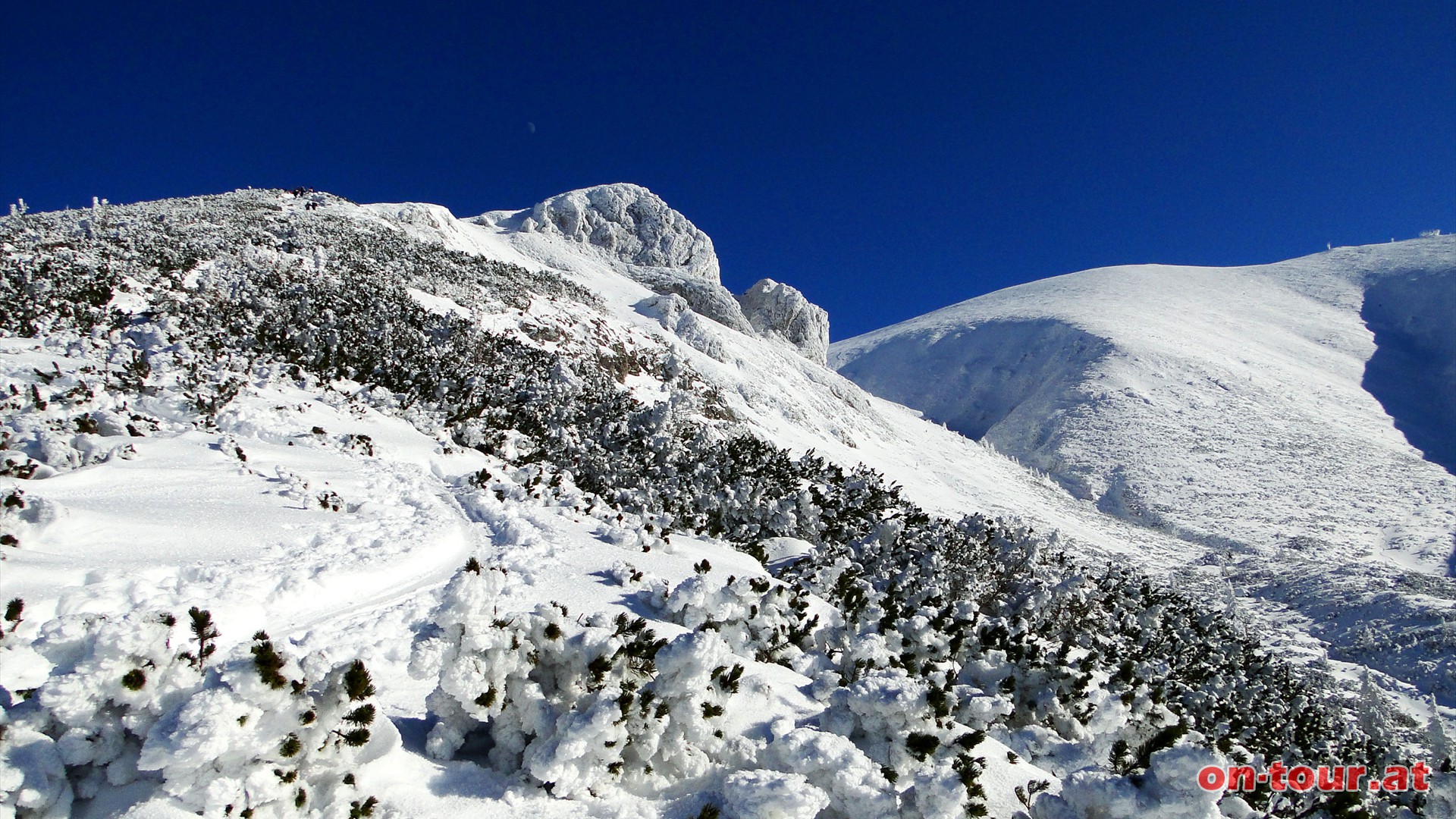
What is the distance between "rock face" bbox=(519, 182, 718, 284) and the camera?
6606 centimetres

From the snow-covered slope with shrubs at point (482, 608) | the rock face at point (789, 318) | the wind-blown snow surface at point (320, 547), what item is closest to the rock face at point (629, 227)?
the rock face at point (789, 318)

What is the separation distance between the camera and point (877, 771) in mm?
4812

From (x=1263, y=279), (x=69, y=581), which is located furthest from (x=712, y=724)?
(x=1263, y=279)

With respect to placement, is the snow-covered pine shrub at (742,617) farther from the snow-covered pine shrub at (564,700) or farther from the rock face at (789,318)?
the rock face at (789,318)

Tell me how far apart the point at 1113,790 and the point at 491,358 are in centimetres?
2241

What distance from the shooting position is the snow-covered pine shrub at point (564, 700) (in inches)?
177

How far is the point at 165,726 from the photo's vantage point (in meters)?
3.38

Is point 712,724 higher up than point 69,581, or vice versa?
point 69,581

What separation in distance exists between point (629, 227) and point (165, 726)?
69.1 metres

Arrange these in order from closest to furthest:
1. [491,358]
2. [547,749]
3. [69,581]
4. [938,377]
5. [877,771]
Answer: [547,749] < [877,771] < [69,581] < [491,358] < [938,377]

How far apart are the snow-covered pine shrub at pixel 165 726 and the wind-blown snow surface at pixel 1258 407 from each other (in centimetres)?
3008

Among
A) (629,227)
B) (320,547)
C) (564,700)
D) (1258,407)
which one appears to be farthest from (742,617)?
(1258,407)

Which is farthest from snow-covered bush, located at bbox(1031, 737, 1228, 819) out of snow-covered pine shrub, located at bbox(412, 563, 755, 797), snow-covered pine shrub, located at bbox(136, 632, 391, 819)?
snow-covered pine shrub, located at bbox(136, 632, 391, 819)

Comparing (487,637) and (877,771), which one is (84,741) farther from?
(877,771)
